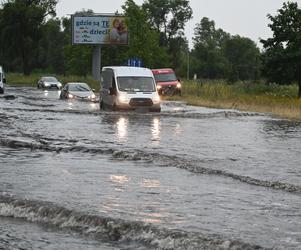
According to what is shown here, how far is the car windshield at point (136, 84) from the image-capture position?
26.5 m

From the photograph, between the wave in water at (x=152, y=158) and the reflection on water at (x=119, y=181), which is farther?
the wave in water at (x=152, y=158)

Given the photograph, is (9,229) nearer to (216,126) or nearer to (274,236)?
(274,236)

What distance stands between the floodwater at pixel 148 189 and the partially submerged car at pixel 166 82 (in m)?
25.0

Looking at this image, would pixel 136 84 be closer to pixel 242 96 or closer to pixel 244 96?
pixel 242 96

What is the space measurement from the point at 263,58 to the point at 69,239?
3992 cm

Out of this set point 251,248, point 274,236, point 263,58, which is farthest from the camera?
point 263,58

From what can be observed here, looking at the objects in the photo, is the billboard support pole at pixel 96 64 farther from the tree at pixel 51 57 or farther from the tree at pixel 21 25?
the tree at pixel 51 57

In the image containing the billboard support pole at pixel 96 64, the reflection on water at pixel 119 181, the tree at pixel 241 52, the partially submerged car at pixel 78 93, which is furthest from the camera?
the tree at pixel 241 52

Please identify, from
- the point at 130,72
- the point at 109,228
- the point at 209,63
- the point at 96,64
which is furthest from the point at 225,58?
the point at 109,228

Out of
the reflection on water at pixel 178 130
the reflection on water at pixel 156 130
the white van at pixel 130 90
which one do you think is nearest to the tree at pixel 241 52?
the white van at pixel 130 90

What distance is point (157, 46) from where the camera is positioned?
282ft

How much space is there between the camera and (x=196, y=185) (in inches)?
417

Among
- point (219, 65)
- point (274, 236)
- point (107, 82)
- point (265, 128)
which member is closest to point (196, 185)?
point (274, 236)

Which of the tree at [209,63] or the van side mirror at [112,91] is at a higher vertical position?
the tree at [209,63]
